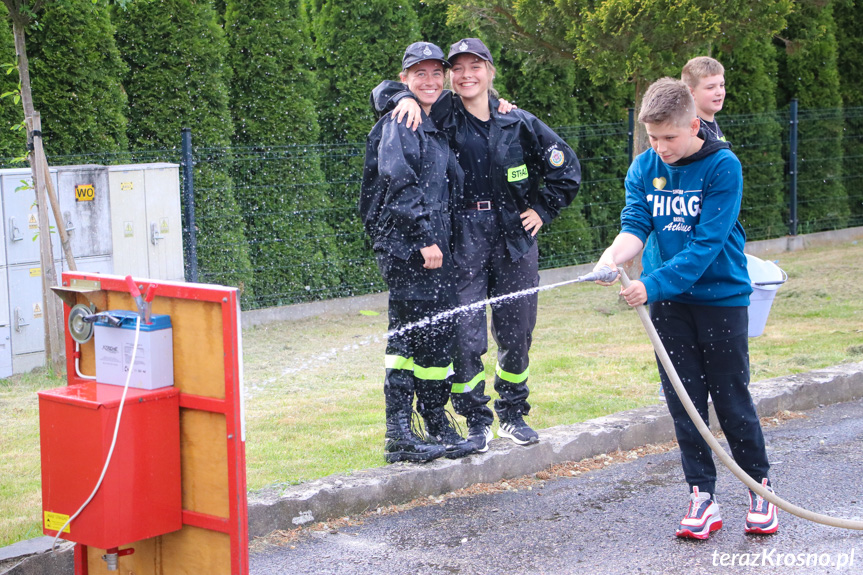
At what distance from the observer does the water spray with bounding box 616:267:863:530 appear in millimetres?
3914

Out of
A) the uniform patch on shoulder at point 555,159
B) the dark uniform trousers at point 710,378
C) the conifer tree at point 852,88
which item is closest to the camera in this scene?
the dark uniform trousers at point 710,378

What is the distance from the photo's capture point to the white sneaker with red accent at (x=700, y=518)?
→ 4.24 meters

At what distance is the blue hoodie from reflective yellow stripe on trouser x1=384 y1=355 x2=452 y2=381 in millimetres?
1225

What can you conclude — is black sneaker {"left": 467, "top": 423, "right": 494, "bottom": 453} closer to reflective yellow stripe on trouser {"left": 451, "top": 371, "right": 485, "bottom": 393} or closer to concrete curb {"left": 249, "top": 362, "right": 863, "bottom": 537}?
concrete curb {"left": 249, "top": 362, "right": 863, "bottom": 537}

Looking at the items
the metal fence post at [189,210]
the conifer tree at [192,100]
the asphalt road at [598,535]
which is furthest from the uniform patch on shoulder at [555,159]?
the conifer tree at [192,100]

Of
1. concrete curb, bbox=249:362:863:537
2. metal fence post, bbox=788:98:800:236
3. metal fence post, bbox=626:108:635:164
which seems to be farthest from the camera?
metal fence post, bbox=788:98:800:236

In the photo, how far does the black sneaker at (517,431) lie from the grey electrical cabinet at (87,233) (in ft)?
14.1

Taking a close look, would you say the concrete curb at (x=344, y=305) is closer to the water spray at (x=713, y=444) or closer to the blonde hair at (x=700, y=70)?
the blonde hair at (x=700, y=70)

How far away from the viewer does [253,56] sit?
1047 centimetres

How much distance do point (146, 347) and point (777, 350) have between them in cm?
605

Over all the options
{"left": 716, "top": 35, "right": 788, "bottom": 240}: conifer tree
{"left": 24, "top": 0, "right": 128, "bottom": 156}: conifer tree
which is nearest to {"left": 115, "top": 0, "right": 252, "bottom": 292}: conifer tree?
{"left": 24, "top": 0, "right": 128, "bottom": 156}: conifer tree

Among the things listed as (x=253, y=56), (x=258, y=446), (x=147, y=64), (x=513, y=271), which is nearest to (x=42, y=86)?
(x=147, y=64)

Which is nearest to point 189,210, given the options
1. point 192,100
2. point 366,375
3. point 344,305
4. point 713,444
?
point 192,100

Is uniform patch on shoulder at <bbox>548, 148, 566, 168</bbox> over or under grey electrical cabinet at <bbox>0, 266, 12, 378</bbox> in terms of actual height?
over
